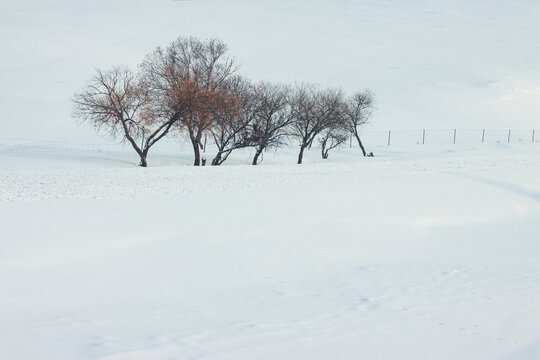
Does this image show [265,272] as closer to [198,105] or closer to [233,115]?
[198,105]

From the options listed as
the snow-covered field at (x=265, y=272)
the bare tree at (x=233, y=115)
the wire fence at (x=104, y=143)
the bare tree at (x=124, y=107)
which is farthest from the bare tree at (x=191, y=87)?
the snow-covered field at (x=265, y=272)

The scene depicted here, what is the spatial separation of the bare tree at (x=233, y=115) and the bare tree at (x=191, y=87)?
1.44 feet

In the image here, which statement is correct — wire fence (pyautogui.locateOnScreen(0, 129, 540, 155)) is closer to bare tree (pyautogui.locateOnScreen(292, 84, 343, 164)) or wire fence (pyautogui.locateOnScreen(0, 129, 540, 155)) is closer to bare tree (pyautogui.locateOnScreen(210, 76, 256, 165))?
bare tree (pyautogui.locateOnScreen(292, 84, 343, 164))

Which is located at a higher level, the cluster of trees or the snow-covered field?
the cluster of trees

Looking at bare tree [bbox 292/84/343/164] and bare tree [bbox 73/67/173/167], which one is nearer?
bare tree [bbox 73/67/173/167]

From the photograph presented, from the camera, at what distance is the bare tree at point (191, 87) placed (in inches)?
1097

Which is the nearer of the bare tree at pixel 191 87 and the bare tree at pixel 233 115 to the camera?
the bare tree at pixel 191 87

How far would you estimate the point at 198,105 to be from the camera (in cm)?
2777

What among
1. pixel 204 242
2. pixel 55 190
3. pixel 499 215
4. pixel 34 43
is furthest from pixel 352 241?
pixel 34 43

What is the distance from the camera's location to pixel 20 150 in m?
34.9

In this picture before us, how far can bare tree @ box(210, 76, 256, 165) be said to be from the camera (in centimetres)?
2936

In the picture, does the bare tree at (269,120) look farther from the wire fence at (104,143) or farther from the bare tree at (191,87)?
the wire fence at (104,143)

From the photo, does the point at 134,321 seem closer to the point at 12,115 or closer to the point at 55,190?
the point at 55,190

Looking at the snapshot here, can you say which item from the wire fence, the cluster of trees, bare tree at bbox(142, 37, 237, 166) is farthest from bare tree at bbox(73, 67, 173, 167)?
the wire fence
